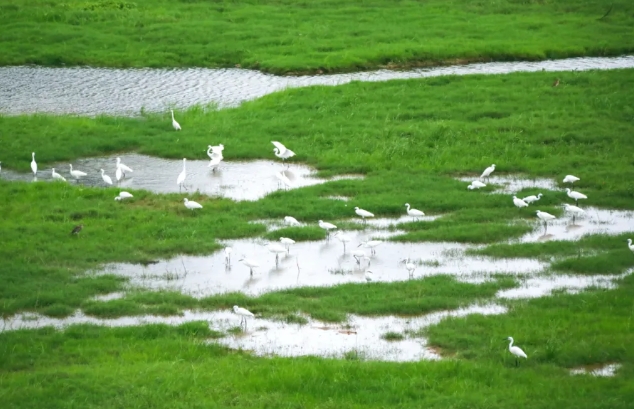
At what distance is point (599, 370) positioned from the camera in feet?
46.8

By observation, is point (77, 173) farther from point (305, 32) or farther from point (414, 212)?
point (305, 32)

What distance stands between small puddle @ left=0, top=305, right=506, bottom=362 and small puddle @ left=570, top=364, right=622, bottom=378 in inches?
78.7

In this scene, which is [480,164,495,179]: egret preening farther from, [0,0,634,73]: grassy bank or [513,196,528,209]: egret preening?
[0,0,634,73]: grassy bank

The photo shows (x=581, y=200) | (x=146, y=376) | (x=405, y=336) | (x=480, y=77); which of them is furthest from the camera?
(x=480, y=77)

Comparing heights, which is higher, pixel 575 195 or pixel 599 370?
pixel 599 370

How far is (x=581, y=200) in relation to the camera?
74.6 feet

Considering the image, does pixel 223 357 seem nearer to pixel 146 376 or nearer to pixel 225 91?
pixel 146 376

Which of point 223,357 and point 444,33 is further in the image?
point 444,33

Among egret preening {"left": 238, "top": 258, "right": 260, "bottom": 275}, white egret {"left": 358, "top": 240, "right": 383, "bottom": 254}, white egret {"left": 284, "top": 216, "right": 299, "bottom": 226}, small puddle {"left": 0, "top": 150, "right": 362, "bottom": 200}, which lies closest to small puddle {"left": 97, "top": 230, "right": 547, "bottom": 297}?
white egret {"left": 358, "top": 240, "right": 383, "bottom": 254}

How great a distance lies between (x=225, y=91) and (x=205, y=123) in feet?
18.0

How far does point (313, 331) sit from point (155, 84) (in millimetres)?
21394

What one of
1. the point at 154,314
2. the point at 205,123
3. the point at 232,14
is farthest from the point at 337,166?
the point at 232,14

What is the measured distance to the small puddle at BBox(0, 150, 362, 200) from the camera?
24203 millimetres

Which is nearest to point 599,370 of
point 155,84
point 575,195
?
point 575,195
